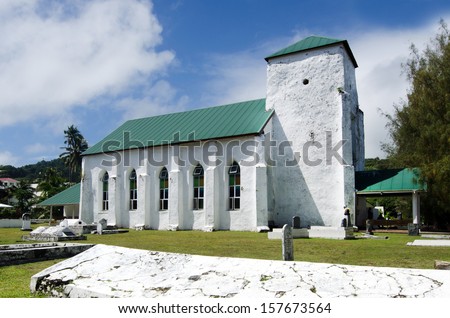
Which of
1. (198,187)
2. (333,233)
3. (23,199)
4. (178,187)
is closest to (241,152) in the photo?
(198,187)

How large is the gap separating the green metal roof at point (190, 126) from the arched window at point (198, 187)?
235 cm

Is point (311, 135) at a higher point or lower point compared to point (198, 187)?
higher

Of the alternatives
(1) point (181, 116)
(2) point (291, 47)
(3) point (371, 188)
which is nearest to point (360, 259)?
(3) point (371, 188)

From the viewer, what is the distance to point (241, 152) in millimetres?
26953

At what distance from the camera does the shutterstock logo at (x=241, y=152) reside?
26266 millimetres

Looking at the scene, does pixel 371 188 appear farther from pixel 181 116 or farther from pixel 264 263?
pixel 264 263

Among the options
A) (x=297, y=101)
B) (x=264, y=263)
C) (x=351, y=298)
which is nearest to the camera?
(x=351, y=298)

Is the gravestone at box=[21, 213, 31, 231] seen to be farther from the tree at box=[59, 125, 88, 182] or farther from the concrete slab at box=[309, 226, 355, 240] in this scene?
the tree at box=[59, 125, 88, 182]

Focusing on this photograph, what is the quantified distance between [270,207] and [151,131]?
41.5ft

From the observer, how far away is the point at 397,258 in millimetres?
10969

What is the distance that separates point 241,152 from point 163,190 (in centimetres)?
756

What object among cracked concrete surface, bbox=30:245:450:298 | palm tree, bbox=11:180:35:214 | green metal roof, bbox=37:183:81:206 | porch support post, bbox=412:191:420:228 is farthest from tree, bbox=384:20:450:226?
palm tree, bbox=11:180:35:214

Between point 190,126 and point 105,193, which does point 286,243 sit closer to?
point 190,126

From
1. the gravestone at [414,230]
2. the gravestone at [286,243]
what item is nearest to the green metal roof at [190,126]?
the gravestone at [414,230]
